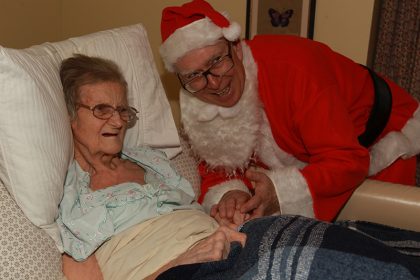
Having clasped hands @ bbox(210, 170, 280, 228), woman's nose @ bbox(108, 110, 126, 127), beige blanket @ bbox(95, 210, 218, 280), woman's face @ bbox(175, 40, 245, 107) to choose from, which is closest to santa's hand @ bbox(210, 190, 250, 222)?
clasped hands @ bbox(210, 170, 280, 228)

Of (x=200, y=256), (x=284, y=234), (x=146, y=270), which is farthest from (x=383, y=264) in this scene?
(x=146, y=270)

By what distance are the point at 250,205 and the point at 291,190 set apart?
0.47 feet

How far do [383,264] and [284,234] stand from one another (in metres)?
0.21

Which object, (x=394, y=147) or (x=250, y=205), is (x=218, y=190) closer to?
(x=250, y=205)

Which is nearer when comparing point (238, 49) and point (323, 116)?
point (323, 116)

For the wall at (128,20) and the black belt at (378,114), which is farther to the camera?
the wall at (128,20)

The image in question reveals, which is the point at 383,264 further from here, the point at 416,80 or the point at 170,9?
the point at 416,80

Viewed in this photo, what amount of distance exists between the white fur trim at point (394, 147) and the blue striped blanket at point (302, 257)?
0.72 m

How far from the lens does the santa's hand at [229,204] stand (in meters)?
1.50

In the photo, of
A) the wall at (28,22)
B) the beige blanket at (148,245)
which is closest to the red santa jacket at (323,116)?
the beige blanket at (148,245)

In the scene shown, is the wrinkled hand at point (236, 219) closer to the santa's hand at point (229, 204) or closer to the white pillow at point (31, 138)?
the santa's hand at point (229, 204)

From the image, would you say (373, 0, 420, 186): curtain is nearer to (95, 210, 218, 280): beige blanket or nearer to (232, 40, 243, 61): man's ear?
(232, 40, 243, 61): man's ear

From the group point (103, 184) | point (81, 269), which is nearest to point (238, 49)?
point (103, 184)

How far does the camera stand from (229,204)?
153cm
